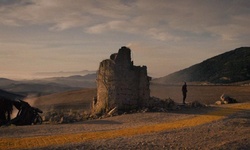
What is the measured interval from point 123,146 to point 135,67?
1180cm

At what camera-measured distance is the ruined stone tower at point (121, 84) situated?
23.2m

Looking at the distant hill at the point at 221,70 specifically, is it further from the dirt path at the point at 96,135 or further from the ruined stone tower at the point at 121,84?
the dirt path at the point at 96,135

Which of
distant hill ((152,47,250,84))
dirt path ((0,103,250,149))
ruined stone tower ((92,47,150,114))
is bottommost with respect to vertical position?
dirt path ((0,103,250,149))

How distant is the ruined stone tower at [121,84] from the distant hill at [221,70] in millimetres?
58579

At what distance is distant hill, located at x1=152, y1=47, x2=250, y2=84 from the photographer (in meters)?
81.8

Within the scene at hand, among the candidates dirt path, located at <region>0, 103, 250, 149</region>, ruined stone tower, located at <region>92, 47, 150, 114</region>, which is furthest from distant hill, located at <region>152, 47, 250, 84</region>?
dirt path, located at <region>0, 103, 250, 149</region>

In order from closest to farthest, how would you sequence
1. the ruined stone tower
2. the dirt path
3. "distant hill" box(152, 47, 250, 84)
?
the dirt path → the ruined stone tower → "distant hill" box(152, 47, 250, 84)

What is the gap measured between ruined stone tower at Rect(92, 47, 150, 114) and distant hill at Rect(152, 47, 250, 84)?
58.6 metres

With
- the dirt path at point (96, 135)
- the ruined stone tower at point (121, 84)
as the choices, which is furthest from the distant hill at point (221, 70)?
the dirt path at point (96, 135)

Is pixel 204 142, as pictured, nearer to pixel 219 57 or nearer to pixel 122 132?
pixel 122 132

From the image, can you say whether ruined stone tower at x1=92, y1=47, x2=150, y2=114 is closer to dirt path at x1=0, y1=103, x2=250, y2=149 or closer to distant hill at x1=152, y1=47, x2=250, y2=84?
dirt path at x1=0, y1=103, x2=250, y2=149

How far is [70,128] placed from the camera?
1786 cm

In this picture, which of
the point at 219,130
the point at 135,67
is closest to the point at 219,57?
the point at 135,67

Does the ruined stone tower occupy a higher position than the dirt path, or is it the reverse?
the ruined stone tower
